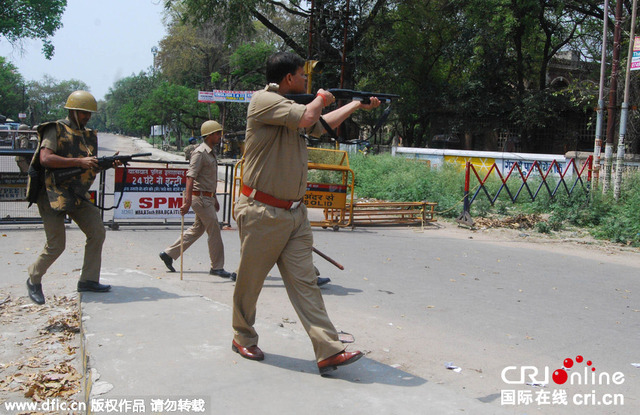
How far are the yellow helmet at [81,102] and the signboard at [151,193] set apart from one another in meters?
5.62

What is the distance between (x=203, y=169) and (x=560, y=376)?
16.0 feet

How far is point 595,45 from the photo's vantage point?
29422 millimetres

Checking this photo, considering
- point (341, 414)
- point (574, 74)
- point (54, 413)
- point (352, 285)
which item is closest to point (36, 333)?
point (54, 413)

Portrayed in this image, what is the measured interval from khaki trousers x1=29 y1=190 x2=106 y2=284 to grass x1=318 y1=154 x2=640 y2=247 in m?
9.83

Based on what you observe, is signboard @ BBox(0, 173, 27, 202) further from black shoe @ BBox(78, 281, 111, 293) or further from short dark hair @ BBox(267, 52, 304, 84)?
short dark hair @ BBox(267, 52, 304, 84)

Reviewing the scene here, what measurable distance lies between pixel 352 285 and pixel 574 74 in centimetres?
3454

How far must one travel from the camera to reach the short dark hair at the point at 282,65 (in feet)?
13.1

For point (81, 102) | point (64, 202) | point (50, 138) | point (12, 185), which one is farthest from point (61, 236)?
point (12, 185)

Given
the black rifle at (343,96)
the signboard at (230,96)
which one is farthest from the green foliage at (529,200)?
the signboard at (230,96)

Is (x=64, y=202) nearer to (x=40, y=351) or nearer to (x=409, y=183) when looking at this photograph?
(x=40, y=351)

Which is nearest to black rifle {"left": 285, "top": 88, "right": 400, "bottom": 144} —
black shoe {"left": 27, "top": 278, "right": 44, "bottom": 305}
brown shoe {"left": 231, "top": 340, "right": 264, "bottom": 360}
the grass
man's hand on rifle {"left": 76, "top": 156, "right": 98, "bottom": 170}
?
brown shoe {"left": 231, "top": 340, "right": 264, "bottom": 360}

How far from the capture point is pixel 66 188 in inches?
212

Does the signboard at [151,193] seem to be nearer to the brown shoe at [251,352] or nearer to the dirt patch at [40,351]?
the dirt patch at [40,351]

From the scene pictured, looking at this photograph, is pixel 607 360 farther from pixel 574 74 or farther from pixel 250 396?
pixel 574 74
